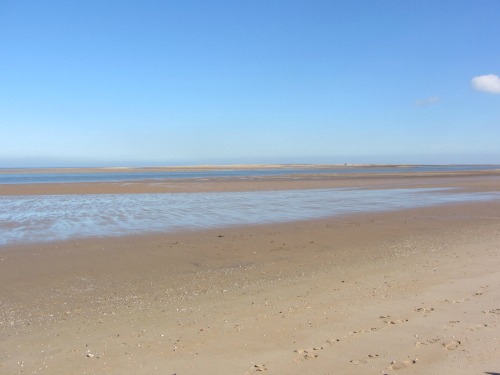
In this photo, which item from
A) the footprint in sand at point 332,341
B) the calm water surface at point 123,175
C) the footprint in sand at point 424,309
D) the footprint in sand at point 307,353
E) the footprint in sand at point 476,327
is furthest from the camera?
the calm water surface at point 123,175

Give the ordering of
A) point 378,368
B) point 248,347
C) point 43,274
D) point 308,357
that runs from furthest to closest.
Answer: point 43,274 < point 248,347 < point 308,357 < point 378,368

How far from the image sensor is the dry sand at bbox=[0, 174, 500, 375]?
4.62 metres

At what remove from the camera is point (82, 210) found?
20.8 m

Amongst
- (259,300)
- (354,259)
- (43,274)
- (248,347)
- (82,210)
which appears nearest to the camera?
(248,347)

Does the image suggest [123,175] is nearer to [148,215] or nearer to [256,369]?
[148,215]

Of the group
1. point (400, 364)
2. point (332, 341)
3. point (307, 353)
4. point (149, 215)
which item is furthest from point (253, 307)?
point (149, 215)

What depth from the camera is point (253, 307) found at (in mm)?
6348

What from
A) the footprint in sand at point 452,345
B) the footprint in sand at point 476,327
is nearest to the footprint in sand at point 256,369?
the footprint in sand at point 452,345

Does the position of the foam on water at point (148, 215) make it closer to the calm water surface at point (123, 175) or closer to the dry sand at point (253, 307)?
the dry sand at point (253, 307)

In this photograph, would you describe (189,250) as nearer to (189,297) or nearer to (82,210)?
(189,297)

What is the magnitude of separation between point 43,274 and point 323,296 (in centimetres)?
561

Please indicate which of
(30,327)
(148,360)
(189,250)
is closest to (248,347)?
(148,360)

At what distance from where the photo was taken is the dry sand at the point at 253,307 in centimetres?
462

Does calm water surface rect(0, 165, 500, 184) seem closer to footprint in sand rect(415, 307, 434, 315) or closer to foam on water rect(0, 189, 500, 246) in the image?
foam on water rect(0, 189, 500, 246)
